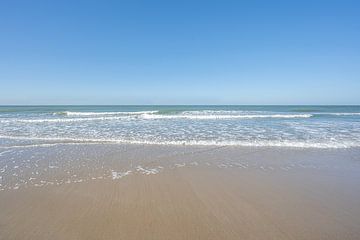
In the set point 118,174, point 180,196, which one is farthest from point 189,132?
point 180,196

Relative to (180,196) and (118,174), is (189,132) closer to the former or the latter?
(118,174)

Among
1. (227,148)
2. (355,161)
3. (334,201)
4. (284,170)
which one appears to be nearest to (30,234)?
(334,201)

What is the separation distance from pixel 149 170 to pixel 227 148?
3.69 m

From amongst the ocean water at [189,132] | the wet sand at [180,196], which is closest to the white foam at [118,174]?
the wet sand at [180,196]

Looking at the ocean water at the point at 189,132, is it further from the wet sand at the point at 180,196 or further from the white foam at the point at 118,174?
the white foam at the point at 118,174

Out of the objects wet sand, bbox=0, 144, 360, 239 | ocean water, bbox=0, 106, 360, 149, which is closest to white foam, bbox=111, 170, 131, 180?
wet sand, bbox=0, 144, 360, 239

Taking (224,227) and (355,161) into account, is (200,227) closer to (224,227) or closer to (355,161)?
(224,227)

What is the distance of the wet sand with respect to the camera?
3.41 m

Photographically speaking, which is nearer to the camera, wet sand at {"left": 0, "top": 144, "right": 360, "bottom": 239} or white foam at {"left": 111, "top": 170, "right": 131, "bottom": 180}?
wet sand at {"left": 0, "top": 144, "right": 360, "bottom": 239}

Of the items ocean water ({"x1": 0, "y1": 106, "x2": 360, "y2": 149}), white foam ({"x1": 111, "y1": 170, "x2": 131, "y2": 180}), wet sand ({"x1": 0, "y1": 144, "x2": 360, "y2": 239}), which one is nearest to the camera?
wet sand ({"x1": 0, "y1": 144, "x2": 360, "y2": 239})

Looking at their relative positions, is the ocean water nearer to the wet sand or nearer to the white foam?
the wet sand

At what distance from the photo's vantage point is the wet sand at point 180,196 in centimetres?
341

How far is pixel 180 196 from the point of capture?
4.66m

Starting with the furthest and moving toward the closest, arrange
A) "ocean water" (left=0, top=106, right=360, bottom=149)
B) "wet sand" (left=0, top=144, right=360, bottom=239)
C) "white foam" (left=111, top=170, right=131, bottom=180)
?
"ocean water" (left=0, top=106, right=360, bottom=149) → "white foam" (left=111, top=170, right=131, bottom=180) → "wet sand" (left=0, top=144, right=360, bottom=239)
